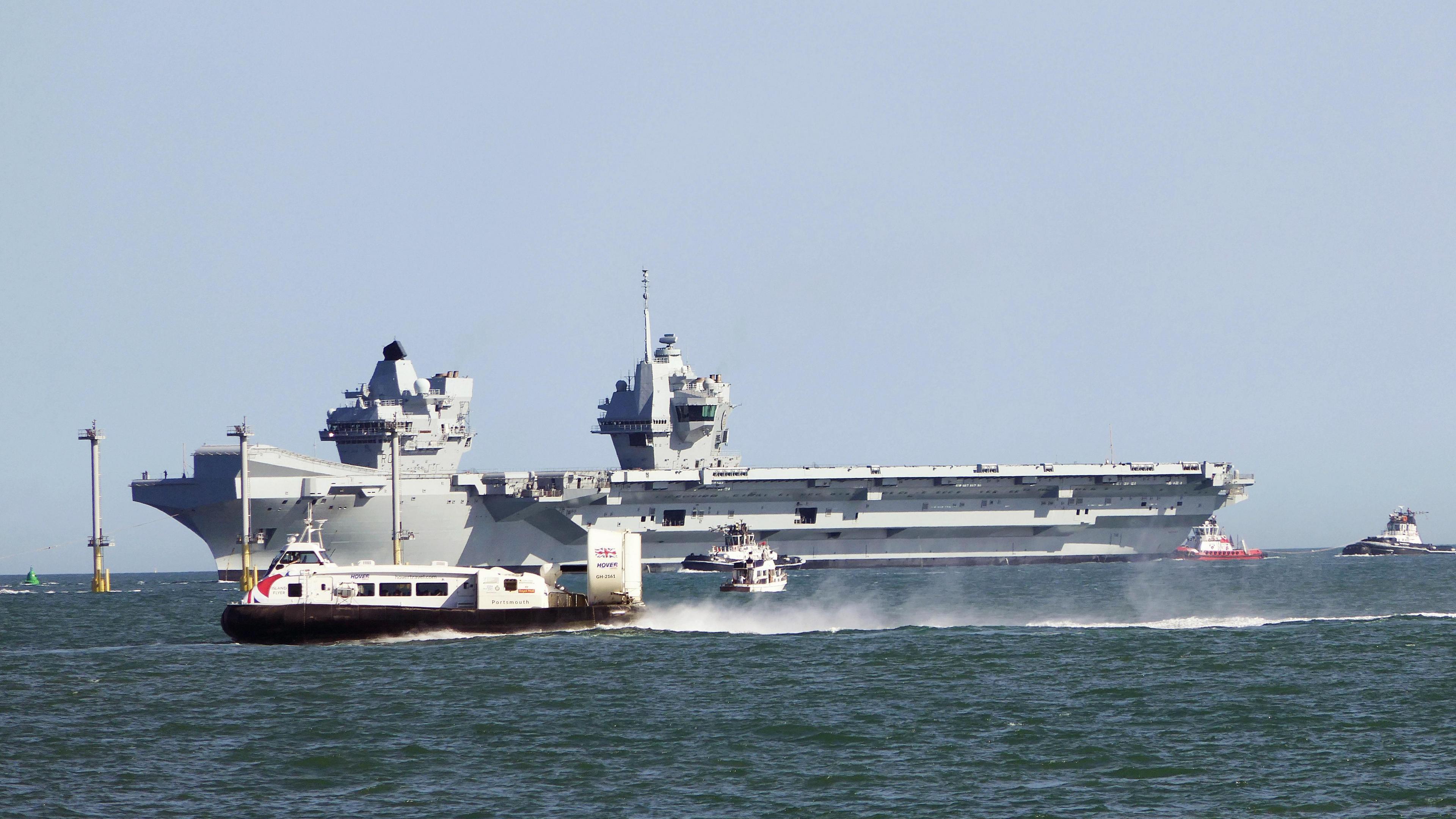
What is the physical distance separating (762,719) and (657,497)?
5112cm

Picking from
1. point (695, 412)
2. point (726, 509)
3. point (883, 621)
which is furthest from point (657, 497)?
point (883, 621)

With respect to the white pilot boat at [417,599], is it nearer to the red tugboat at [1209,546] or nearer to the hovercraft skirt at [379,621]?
the hovercraft skirt at [379,621]

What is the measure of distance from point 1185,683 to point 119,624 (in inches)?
1276

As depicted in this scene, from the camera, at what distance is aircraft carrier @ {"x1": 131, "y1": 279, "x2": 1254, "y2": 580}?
6925 cm

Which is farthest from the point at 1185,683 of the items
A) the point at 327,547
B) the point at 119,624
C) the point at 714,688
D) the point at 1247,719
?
the point at 327,547

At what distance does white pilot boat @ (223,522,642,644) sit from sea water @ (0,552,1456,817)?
0.50 meters

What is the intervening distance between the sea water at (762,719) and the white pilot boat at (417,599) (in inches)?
19.6

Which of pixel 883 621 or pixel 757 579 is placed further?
pixel 757 579

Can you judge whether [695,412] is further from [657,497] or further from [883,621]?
[883,621]

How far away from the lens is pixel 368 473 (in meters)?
70.1

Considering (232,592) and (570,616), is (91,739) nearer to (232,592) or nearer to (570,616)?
(570,616)

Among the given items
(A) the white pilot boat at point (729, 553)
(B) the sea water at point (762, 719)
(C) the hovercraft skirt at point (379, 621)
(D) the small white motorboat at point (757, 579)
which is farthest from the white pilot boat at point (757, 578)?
(C) the hovercraft skirt at point (379, 621)

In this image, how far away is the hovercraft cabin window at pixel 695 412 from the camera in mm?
81875

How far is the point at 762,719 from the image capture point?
976 inches
